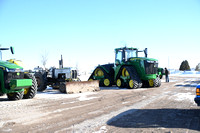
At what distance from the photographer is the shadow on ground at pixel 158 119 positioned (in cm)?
433

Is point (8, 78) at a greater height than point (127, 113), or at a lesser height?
greater

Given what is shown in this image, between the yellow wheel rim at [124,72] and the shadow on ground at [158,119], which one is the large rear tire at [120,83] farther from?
the shadow on ground at [158,119]

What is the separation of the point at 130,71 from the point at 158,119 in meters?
8.32

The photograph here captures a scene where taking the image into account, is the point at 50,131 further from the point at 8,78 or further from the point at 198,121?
the point at 8,78

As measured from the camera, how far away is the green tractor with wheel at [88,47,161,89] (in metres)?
13.1

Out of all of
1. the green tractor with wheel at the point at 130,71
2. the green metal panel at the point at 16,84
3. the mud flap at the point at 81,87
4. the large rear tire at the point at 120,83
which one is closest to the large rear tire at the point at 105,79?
the green tractor with wheel at the point at 130,71

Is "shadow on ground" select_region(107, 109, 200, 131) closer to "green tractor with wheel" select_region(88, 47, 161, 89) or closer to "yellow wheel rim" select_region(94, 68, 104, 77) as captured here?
"green tractor with wheel" select_region(88, 47, 161, 89)

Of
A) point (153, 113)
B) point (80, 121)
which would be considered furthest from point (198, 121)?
point (80, 121)

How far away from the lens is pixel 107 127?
423 cm

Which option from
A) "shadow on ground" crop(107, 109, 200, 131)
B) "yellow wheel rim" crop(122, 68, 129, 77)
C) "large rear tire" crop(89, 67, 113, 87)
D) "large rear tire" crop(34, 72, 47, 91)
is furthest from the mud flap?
"shadow on ground" crop(107, 109, 200, 131)

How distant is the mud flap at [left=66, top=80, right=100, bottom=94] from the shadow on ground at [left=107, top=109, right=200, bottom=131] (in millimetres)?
5254

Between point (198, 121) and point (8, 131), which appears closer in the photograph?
point (8, 131)

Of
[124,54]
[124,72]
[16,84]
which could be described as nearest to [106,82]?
[124,72]

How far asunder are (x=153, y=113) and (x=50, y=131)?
9.65 ft
